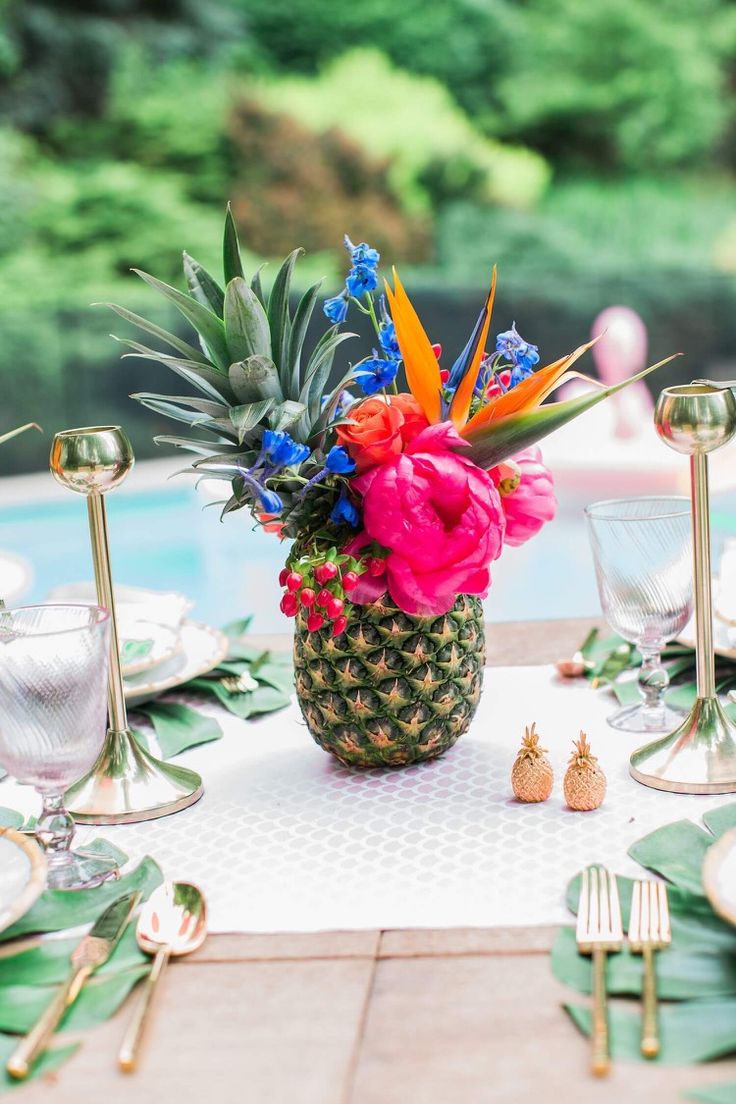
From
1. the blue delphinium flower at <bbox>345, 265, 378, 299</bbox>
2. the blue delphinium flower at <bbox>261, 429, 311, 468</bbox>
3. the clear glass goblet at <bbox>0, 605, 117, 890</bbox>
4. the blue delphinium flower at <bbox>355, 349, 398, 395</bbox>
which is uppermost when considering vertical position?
the blue delphinium flower at <bbox>345, 265, 378, 299</bbox>

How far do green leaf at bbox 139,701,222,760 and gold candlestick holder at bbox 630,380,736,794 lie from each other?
38 centimetres

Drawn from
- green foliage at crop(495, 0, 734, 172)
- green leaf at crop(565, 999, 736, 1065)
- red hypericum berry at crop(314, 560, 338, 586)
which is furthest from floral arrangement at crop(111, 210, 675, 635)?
green foliage at crop(495, 0, 734, 172)

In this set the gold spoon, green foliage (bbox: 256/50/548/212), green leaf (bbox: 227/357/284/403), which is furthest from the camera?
green foliage (bbox: 256/50/548/212)

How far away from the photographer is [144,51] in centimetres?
1086

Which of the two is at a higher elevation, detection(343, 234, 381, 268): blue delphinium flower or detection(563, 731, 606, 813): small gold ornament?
detection(343, 234, 381, 268): blue delphinium flower

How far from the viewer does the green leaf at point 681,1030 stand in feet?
1.89

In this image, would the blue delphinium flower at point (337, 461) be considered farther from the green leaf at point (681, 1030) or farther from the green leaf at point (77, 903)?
the green leaf at point (681, 1030)

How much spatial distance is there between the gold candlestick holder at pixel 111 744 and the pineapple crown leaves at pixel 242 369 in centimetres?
7

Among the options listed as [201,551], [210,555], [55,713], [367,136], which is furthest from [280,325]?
[367,136]

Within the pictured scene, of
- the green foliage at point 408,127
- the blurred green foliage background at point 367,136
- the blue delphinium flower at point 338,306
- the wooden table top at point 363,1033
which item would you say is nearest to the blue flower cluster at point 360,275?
the blue delphinium flower at point 338,306

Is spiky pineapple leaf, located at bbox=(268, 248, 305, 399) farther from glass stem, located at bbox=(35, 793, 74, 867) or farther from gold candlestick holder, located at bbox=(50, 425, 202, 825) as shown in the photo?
glass stem, located at bbox=(35, 793, 74, 867)

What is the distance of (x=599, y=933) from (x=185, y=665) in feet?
1.96

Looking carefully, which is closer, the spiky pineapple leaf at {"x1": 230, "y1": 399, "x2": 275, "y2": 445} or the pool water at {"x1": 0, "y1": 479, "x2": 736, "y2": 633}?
the spiky pineapple leaf at {"x1": 230, "y1": 399, "x2": 275, "y2": 445}

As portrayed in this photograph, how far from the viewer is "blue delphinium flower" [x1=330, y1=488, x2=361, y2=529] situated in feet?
2.99
